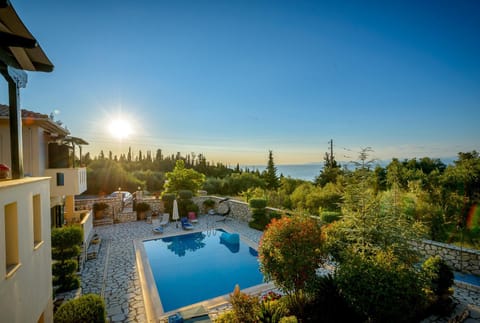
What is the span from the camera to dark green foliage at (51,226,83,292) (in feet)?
21.9

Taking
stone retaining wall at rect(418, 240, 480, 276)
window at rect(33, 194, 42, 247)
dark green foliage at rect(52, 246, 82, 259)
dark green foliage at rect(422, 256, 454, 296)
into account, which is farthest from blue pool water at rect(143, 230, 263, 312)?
stone retaining wall at rect(418, 240, 480, 276)

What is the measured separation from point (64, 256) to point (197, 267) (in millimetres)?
4851

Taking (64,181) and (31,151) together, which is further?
(64,181)

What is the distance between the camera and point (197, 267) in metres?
9.41

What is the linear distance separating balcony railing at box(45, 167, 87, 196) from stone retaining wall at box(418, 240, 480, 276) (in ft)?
49.8

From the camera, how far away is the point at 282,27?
9.42 meters

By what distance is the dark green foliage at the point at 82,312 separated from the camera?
4.00 meters

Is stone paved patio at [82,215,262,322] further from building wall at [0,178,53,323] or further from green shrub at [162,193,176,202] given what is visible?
green shrub at [162,193,176,202]

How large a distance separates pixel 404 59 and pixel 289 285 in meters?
11.0

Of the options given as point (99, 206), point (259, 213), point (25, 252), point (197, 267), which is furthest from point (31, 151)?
point (259, 213)

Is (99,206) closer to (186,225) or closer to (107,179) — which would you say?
(186,225)

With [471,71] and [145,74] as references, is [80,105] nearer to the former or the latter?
[145,74]

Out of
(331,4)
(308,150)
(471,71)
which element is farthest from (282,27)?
(308,150)

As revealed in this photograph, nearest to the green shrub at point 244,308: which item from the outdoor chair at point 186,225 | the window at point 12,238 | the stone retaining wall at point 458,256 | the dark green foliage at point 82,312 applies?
the dark green foliage at point 82,312
